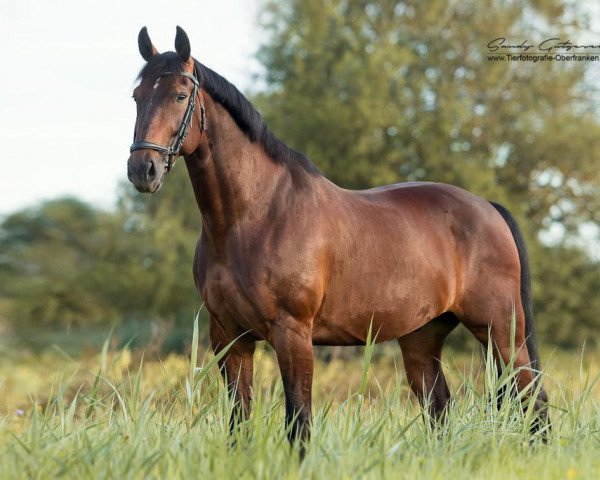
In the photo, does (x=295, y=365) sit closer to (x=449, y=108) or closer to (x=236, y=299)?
(x=236, y=299)

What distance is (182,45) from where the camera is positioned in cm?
427

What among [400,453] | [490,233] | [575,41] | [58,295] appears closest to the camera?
[400,453]

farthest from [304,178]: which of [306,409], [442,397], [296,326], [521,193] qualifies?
[521,193]

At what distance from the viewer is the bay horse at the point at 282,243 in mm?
4219

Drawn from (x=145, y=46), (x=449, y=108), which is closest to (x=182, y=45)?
(x=145, y=46)

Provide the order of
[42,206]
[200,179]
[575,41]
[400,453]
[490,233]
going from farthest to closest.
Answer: [42,206], [575,41], [490,233], [200,179], [400,453]

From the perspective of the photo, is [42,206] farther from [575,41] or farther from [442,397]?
[442,397]

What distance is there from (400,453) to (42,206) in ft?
111

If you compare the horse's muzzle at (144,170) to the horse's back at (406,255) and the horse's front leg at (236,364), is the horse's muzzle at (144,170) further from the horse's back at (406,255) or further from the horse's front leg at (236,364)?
the horse's back at (406,255)

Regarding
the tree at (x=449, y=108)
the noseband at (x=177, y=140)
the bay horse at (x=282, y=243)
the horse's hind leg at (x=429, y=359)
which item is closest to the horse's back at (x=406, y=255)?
the bay horse at (x=282, y=243)

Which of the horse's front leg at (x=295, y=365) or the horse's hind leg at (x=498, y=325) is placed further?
the horse's hind leg at (x=498, y=325)

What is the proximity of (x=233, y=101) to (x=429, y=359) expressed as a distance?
2.45 m

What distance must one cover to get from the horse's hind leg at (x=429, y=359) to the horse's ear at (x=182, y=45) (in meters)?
2.64

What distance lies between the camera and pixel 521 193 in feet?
61.6
